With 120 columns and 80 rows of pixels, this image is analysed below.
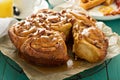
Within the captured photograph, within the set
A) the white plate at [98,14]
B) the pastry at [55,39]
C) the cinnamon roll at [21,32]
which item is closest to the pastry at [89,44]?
the pastry at [55,39]

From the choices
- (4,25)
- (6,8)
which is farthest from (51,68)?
(6,8)

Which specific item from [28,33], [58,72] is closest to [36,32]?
[28,33]

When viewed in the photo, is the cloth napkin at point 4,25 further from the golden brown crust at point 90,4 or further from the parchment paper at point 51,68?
the golden brown crust at point 90,4

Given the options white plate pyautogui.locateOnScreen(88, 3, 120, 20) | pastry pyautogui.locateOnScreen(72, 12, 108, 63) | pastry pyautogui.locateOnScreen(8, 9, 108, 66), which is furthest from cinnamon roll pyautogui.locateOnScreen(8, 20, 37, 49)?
white plate pyautogui.locateOnScreen(88, 3, 120, 20)

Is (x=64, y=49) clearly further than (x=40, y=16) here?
No

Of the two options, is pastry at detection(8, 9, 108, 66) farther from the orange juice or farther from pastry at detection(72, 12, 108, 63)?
the orange juice

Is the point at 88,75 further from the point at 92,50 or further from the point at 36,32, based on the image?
the point at 36,32

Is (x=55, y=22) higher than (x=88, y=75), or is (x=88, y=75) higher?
(x=55, y=22)
